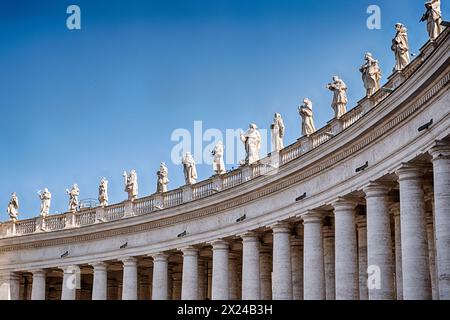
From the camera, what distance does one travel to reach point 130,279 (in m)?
88.6

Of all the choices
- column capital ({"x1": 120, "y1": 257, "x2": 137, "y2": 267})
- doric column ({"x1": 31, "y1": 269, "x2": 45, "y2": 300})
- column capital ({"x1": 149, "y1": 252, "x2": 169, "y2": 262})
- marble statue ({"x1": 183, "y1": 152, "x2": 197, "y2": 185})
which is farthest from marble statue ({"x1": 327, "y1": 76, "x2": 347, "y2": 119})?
doric column ({"x1": 31, "y1": 269, "x2": 45, "y2": 300})

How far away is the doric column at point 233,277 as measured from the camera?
266 ft

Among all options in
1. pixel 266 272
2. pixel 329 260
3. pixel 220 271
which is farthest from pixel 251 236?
pixel 329 260

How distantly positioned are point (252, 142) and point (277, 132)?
5.08 metres

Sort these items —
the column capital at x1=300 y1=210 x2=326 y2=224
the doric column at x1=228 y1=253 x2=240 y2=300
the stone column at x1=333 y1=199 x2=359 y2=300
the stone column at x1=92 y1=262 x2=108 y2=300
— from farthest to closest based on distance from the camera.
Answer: the stone column at x1=92 y1=262 x2=108 y2=300
the doric column at x1=228 y1=253 x2=240 y2=300
the column capital at x1=300 y1=210 x2=326 y2=224
the stone column at x1=333 y1=199 x2=359 y2=300

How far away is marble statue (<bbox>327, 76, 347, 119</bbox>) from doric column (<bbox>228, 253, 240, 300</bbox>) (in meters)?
23.2

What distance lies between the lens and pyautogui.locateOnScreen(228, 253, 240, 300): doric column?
266 ft

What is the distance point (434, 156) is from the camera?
1850 inches

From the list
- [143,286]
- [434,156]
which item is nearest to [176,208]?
[143,286]

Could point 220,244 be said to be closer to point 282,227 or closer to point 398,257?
point 282,227

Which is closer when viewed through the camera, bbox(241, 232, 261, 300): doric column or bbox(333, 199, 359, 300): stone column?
bbox(333, 199, 359, 300): stone column

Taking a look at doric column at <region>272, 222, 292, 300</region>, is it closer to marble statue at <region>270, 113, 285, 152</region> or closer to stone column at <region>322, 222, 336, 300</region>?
stone column at <region>322, 222, 336, 300</region>

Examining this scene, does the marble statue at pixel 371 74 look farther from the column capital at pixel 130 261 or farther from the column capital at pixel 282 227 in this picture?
the column capital at pixel 130 261
